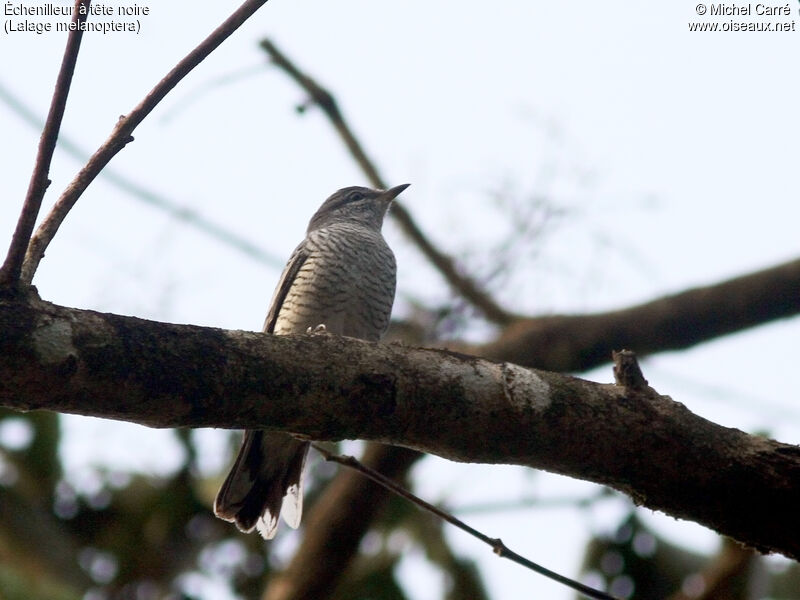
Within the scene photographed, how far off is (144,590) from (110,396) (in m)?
4.38

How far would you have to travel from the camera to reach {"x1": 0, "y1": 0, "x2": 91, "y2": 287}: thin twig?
2.16 metres

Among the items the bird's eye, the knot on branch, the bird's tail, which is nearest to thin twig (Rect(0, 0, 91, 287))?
the knot on branch

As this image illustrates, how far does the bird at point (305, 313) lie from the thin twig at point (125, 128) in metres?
1.24

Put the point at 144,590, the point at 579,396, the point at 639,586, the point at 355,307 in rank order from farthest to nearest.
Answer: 1. the point at 144,590
2. the point at 639,586
3. the point at 355,307
4. the point at 579,396

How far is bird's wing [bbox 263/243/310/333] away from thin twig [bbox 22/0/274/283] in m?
2.47

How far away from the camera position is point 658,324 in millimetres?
5305

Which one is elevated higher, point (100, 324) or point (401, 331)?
point (401, 331)

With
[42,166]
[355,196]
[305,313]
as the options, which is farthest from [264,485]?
[355,196]

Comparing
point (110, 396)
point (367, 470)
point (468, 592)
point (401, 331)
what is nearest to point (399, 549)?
point (468, 592)

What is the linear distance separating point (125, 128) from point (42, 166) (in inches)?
14.1

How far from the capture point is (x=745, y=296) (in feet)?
16.9

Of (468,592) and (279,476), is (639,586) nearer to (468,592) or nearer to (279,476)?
(468,592)

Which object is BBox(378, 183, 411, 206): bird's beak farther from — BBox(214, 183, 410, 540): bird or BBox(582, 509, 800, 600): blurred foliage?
BBox(582, 509, 800, 600): blurred foliage

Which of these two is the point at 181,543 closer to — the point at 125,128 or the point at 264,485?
the point at 264,485
